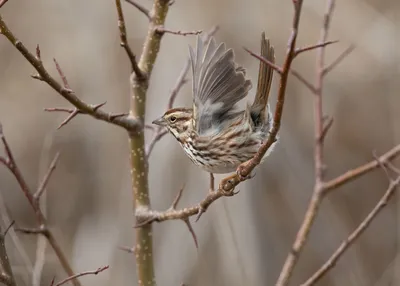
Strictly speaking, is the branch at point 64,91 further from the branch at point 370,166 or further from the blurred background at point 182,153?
the blurred background at point 182,153

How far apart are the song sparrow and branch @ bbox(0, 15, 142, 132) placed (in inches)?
12.3

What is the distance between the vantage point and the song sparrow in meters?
2.77

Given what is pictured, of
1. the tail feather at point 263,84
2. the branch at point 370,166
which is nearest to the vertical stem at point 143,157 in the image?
the tail feather at point 263,84

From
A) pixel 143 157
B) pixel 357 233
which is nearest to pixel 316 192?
pixel 357 233

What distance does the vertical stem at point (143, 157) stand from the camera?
2.83 meters

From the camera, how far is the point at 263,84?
8.86 ft

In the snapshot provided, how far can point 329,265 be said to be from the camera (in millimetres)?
2596

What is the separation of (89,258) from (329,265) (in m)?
3.64

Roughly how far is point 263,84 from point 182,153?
354cm

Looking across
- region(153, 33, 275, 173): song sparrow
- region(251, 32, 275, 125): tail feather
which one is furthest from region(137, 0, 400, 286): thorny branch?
region(153, 33, 275, 173): song sparrow

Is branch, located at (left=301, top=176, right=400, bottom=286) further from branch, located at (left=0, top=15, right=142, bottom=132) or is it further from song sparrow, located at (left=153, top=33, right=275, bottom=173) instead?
branch, located at (left=0, top=15, right=142, bottom=132)

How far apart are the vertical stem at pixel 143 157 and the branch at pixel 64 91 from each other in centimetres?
10

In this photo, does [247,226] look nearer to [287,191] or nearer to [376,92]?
[287,191]

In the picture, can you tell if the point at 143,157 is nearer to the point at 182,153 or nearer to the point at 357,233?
the point at 357,233
